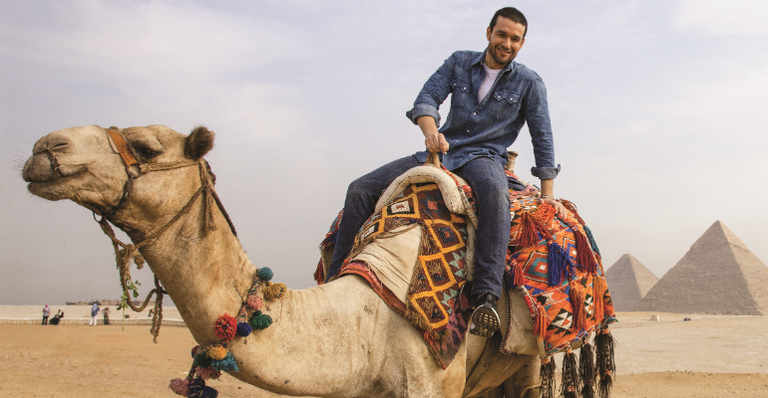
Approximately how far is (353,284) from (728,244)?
99.8 m

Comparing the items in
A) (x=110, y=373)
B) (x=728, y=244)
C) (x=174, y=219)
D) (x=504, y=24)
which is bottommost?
(x=728, y=244)

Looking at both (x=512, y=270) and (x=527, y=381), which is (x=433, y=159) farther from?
(x=527, y=381)

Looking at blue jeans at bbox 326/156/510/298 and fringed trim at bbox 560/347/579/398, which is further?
fringed trim at bbox 560/347/579/398

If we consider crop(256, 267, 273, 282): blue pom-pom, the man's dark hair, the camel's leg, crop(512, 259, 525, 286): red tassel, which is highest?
the man's dark hair

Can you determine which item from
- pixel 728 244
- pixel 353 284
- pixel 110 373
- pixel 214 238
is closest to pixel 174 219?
pixel 214 238

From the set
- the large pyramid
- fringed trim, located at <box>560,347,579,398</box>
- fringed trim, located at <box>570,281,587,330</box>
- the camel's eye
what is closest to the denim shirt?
fringed trim, located at <box>570,281,587,330</box>

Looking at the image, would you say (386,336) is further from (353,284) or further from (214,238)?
(214,238)

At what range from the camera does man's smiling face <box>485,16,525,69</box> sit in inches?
173

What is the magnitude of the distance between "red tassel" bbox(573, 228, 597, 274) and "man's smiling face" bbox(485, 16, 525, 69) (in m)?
1.49

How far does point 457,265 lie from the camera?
358 centimetres

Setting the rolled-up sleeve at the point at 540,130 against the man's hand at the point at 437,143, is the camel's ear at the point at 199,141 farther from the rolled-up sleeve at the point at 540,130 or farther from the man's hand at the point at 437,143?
the rolled-up sleeve at the point at 540,130

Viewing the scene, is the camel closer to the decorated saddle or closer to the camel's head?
the camel's head

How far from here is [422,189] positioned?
3.93 meters

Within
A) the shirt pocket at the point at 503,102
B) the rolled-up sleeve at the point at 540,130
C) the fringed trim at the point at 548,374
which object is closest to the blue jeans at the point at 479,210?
the shirt pocket at the point at 503,102
